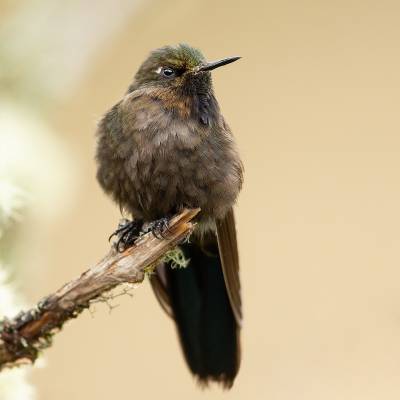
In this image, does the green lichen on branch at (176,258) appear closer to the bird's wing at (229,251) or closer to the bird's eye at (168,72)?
the bird's wing at (229,251)

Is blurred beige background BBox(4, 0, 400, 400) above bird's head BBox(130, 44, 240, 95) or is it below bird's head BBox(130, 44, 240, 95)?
above

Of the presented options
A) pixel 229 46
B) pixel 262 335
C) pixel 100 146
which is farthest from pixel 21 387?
pixel 229 46

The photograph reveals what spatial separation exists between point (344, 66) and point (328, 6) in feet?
1.82

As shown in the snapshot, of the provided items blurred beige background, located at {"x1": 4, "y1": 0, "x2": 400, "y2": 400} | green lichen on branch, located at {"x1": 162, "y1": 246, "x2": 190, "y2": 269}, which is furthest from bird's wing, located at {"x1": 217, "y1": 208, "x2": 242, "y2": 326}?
blurred beige background, located at {"x1": 4, "y1": 0, "x2": 400, "y2": 400}

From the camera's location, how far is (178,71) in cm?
310

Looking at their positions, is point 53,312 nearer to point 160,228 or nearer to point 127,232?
point 160,228

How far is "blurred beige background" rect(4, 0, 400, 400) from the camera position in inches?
166

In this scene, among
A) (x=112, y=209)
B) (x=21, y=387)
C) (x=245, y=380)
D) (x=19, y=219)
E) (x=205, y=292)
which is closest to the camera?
(x=21, y=387)

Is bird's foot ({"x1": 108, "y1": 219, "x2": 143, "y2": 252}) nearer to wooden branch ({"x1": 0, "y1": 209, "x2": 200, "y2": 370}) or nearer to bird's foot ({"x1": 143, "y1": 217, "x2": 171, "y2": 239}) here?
bird's foot ({"x1": 143, "y1": 217, "x2": 171, "y2": 239})

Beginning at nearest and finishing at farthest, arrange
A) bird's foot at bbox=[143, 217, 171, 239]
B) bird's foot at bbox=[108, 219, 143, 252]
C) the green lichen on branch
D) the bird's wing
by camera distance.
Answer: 1. bird's foot at bbox=[143, 217, 171, 239]
2. bird's foot at bbox=[108, 219, 143, 252]
3. the green lichen on branch
4. the bird's wing

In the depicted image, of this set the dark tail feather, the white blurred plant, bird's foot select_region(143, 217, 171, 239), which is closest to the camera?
the white blurred plant

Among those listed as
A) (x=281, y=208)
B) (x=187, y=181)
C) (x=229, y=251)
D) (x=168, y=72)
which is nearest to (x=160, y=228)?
(x=187, y=181)

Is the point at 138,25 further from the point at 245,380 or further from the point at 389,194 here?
the point at 245,380

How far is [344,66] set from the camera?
21.6 feet
